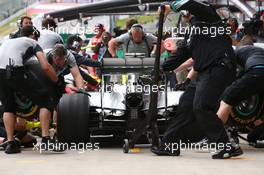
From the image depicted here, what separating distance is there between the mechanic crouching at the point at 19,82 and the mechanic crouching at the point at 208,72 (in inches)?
69.2

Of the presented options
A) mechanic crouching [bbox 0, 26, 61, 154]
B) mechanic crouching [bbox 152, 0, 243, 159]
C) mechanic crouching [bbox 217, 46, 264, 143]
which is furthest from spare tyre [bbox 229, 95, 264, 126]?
mechanic crouching [bbox 0, 26, 61, 154]

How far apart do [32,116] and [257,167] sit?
3.78 meters

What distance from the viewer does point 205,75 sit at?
878 centimetres

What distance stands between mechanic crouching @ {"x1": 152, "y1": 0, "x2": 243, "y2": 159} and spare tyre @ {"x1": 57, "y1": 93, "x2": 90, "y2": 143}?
3.54 ft

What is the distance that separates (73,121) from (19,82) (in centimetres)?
95

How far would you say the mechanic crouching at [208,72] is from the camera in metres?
8.65

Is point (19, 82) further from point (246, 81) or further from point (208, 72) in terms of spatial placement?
point (246, 81)

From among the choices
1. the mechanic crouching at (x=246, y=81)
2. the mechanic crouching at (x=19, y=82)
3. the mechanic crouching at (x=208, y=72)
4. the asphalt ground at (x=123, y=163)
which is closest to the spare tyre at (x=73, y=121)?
the asphalt ground at (x=123, y=163)

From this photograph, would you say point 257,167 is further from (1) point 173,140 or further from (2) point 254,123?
(2) point 254,123

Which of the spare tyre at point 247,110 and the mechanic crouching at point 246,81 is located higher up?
the mechanic crouching at point 246,81

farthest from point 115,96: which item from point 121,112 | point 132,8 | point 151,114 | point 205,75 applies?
point 132,8

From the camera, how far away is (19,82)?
9.98 m

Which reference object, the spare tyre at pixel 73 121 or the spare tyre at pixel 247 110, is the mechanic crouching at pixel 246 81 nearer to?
the spare tyre at pixel 247 110

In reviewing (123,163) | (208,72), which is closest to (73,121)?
(123,163)
